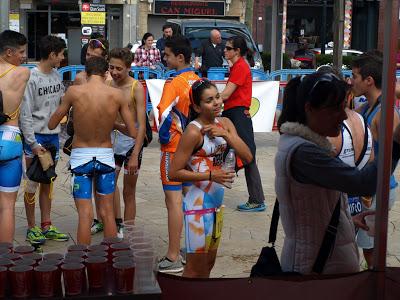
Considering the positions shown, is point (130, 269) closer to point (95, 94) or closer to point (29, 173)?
point (95, 94)

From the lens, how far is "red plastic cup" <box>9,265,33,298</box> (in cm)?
266

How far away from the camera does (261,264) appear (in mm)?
3158

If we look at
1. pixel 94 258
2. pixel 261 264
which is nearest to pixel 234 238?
pixel 261 264

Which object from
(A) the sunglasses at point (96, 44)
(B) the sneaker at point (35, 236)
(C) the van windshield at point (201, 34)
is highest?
(C) the van windshield at point (201, 34)

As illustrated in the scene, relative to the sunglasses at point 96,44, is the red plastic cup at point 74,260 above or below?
below

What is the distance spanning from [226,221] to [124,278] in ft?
15.3

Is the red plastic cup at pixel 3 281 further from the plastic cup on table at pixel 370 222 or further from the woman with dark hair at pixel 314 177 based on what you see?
the plastic cup on table at pixel 370 222

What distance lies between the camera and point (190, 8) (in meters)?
37.9

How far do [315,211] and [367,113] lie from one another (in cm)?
185

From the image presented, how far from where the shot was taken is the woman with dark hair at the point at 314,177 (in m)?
2.86

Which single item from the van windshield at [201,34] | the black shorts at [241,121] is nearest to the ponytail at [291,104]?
the black shorts at [241,121]

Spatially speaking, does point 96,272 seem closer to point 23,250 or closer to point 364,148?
point 23,250

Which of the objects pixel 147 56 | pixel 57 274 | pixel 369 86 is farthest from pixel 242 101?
pixel 147 56

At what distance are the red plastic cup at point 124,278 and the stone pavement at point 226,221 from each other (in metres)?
3.00
